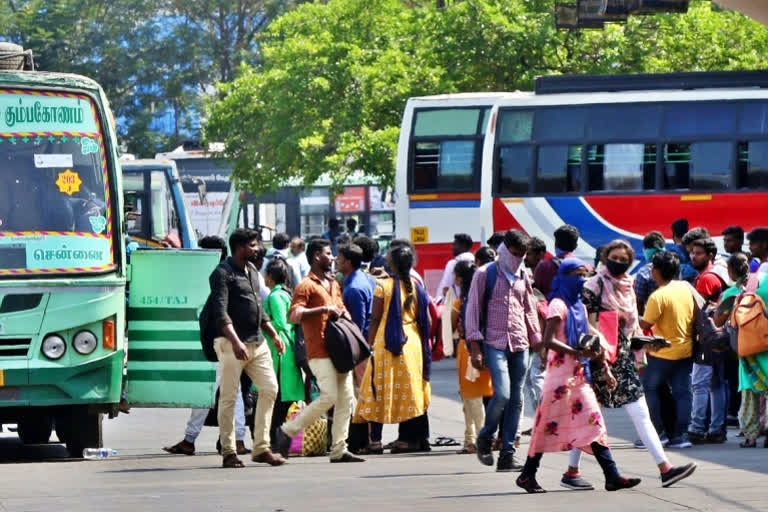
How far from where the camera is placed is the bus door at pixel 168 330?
1373 cm

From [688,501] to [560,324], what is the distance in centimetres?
129

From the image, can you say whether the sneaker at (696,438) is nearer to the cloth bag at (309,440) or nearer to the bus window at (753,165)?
the cloth bag at (309,440)

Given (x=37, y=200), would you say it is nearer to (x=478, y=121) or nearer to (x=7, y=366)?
(x=7, y=366)

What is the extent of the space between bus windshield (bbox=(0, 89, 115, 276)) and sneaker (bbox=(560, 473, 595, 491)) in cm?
393

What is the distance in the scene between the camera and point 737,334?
13969 millimetres

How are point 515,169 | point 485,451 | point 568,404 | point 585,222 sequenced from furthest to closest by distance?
point 515,169, point 585,222, point 485,451, point 568,404

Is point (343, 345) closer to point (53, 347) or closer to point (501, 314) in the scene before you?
point (501, 314)

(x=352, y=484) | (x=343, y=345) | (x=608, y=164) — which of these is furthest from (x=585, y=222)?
(x=352, y=484)

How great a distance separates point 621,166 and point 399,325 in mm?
13276

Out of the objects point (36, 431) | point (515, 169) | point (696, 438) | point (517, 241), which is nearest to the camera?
point (517, 241)

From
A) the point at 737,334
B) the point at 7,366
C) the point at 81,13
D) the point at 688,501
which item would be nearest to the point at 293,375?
the point at 7,366

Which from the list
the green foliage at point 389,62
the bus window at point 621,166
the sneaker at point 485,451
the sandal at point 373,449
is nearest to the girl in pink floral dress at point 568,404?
the sneaker at point 485,451

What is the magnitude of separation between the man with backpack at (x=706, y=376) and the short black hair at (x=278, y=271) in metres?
3.19

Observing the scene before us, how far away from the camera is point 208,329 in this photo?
12.8 m
